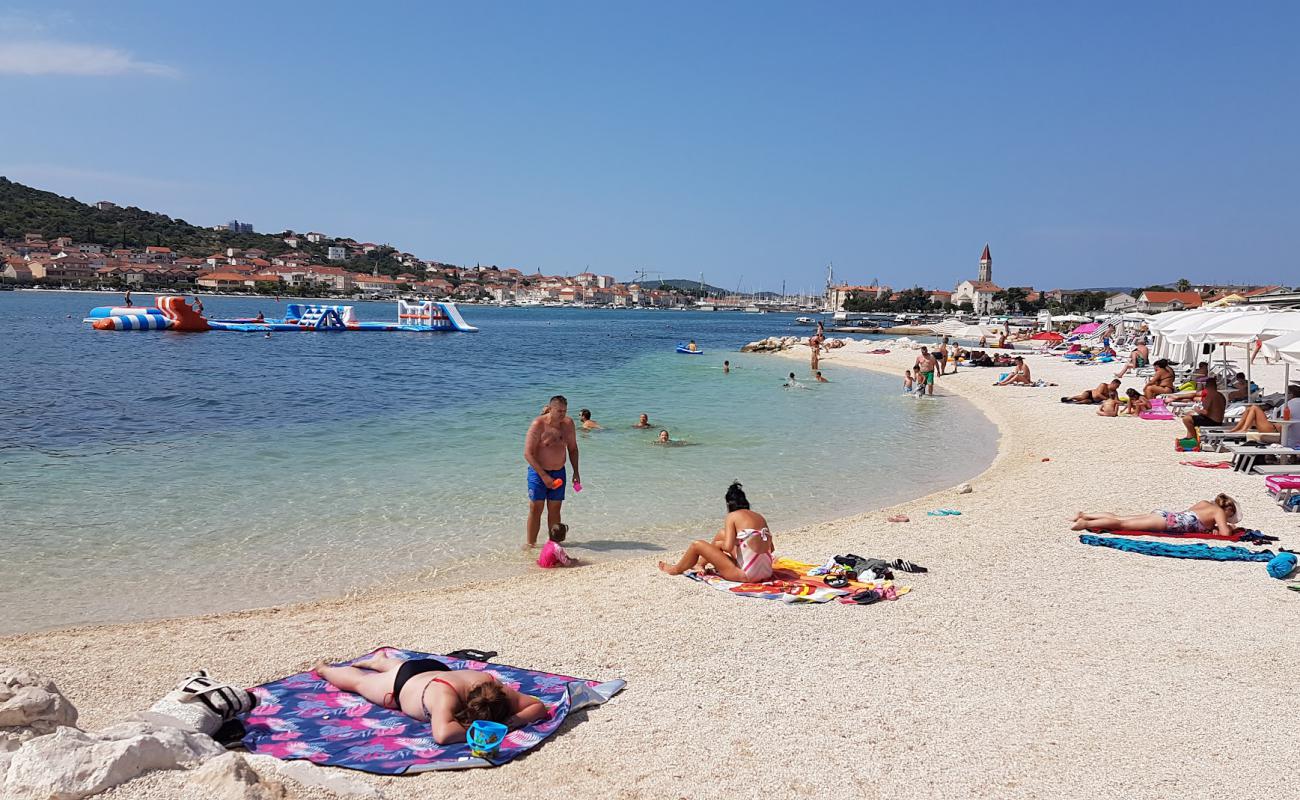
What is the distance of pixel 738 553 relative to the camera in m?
6.36

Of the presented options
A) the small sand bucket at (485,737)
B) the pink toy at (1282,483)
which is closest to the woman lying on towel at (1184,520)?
the pink toy at (1282,483)

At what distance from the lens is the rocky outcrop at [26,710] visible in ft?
9.52

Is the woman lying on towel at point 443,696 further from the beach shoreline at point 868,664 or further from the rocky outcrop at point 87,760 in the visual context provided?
the rocky outcrop at point 87,760

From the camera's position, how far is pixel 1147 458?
11594 mm

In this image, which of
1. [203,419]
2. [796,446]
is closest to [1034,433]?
[796,446]

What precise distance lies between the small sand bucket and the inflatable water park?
49986 millimetres

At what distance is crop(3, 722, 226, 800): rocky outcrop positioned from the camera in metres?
2.59

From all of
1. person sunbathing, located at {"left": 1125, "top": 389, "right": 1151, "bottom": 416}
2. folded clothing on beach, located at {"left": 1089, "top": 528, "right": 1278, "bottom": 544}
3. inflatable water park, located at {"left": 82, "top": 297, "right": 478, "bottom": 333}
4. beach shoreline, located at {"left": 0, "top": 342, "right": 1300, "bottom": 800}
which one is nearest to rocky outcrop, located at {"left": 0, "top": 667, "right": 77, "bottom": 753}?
beach shoreline, located at {"left": 0, "top": 342, "right": 1300, "bottom": 800}

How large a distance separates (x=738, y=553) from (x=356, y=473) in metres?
6.93

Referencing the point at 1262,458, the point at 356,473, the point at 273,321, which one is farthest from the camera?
the point at 273,321

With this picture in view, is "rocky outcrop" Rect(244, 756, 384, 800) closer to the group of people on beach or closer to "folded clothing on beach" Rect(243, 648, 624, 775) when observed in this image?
"folded clothing on beach" Rect(243, 648, 624, 775)

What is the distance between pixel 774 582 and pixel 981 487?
561 centimetres

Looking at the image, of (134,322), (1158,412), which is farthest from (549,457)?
(134,322)

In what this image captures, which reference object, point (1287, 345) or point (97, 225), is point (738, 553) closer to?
point (1287, 345)
